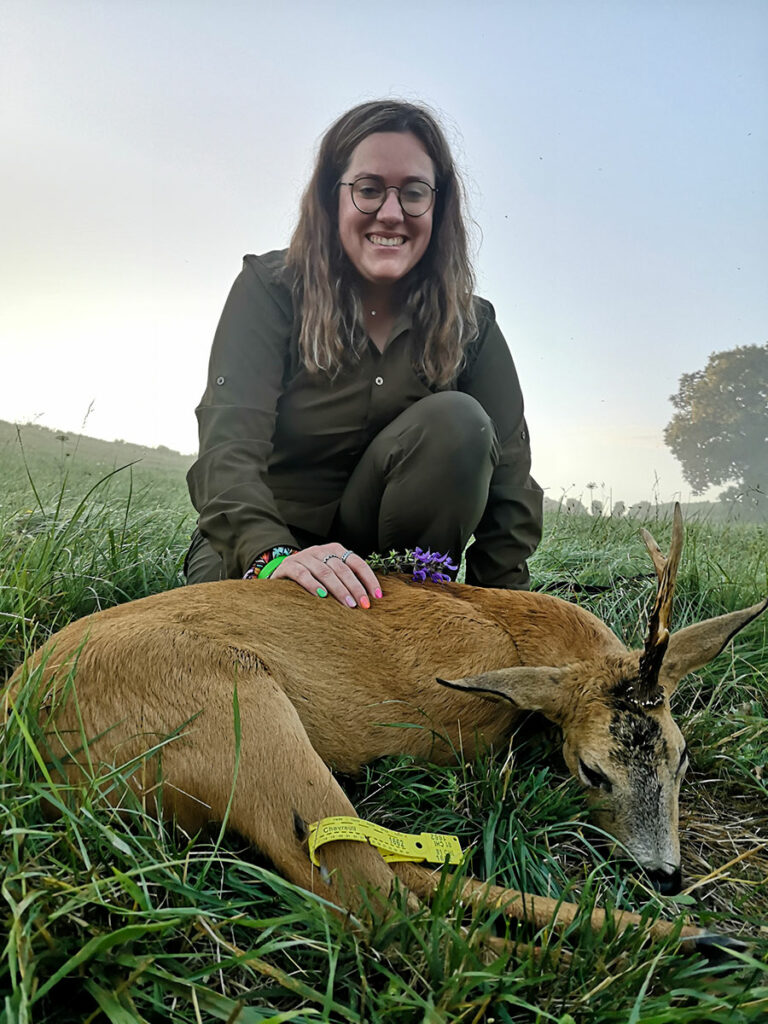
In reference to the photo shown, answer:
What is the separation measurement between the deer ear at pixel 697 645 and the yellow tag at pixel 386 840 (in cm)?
93

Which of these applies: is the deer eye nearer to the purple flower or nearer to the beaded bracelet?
the purple flower

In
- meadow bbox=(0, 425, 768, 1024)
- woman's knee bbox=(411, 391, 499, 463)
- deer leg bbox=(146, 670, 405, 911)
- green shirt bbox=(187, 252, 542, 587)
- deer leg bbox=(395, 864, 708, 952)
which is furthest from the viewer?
woman's knee bbox=(411, 391, 499, 463)

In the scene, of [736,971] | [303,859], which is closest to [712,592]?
[736,971]

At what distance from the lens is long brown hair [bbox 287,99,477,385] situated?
385 cm

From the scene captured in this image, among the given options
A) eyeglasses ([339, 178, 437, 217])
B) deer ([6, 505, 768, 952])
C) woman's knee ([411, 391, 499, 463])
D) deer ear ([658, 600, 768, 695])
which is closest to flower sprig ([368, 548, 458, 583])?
deer ([6, 505, 768, 952])

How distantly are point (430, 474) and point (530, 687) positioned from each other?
1.42 meters

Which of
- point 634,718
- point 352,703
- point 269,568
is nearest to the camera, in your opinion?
point 634,718

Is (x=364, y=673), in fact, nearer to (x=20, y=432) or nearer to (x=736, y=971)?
(x=736, y=971)

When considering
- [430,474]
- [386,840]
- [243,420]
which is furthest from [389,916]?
[243,420]

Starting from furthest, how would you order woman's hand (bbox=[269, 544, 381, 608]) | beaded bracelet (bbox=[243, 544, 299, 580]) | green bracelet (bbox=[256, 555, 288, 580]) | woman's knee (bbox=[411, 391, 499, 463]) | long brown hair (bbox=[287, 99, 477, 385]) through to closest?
long brown hair (bbox=[287, 99, 477, 385]), woman's knee (bbox=[411, 391, 499, 463]), beaded bracelet (bbox=[243, 544, 299, 580]), green bracelet (bbox=[256, 555, 288, 580]), woman's hand (bbox=[269, 544, 381, 608])

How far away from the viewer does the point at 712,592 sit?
14.9 ft

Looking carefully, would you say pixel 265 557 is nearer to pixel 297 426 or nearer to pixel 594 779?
pixel 297 426

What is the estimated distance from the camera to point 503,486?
13.9 ft

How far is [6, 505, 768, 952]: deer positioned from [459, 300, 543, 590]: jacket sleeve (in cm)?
110
